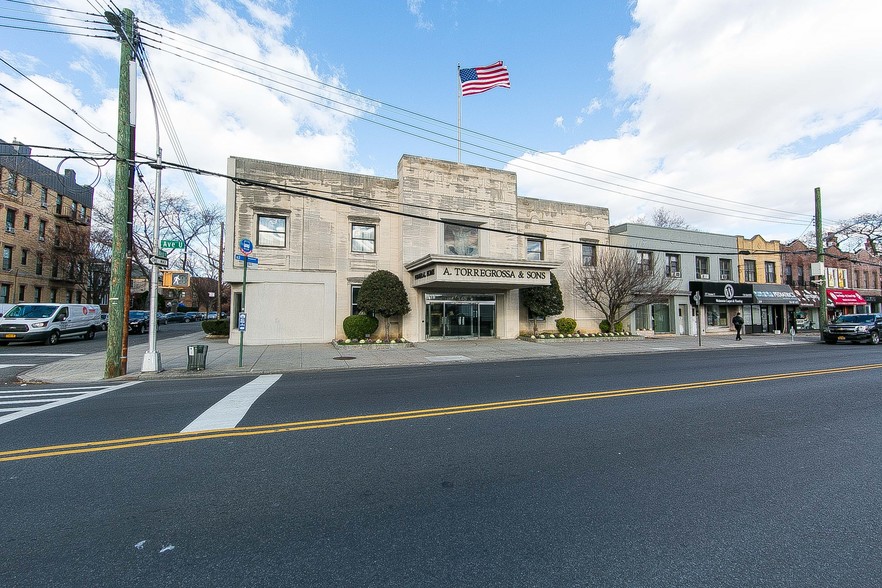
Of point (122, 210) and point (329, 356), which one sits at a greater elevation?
point (122, 210)

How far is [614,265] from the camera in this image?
22.7 metres

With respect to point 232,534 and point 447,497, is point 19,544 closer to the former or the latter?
point 232,534

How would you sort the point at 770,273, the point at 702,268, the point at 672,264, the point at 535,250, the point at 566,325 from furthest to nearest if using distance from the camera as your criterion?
the point at 770,273 → the point at 702,268 → the point at 672,264 → the point at 535,250 → the point at 566,325

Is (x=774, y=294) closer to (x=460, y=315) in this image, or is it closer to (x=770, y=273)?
(x=770, y=273)

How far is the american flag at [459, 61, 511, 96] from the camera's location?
18469mm

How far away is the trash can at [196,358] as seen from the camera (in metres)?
11.4

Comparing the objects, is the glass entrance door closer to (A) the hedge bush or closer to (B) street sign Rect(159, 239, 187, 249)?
(B) street sign Rect(159, 239, 187, 249)

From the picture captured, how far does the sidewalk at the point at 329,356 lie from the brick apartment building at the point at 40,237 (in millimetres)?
25973

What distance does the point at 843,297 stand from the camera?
34.8m

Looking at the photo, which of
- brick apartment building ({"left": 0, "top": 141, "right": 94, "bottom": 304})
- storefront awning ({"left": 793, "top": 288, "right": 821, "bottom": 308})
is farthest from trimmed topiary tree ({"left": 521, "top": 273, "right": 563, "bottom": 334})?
brick apartment building ({"left": 0, "top": 141, "right": 94, "bottom": 304})

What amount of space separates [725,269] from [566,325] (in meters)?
15.3

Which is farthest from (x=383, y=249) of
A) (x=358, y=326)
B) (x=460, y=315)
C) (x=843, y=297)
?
(x=843, y=297)

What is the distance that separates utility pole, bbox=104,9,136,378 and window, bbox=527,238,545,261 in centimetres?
1843

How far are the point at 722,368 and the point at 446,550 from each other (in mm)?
11747
